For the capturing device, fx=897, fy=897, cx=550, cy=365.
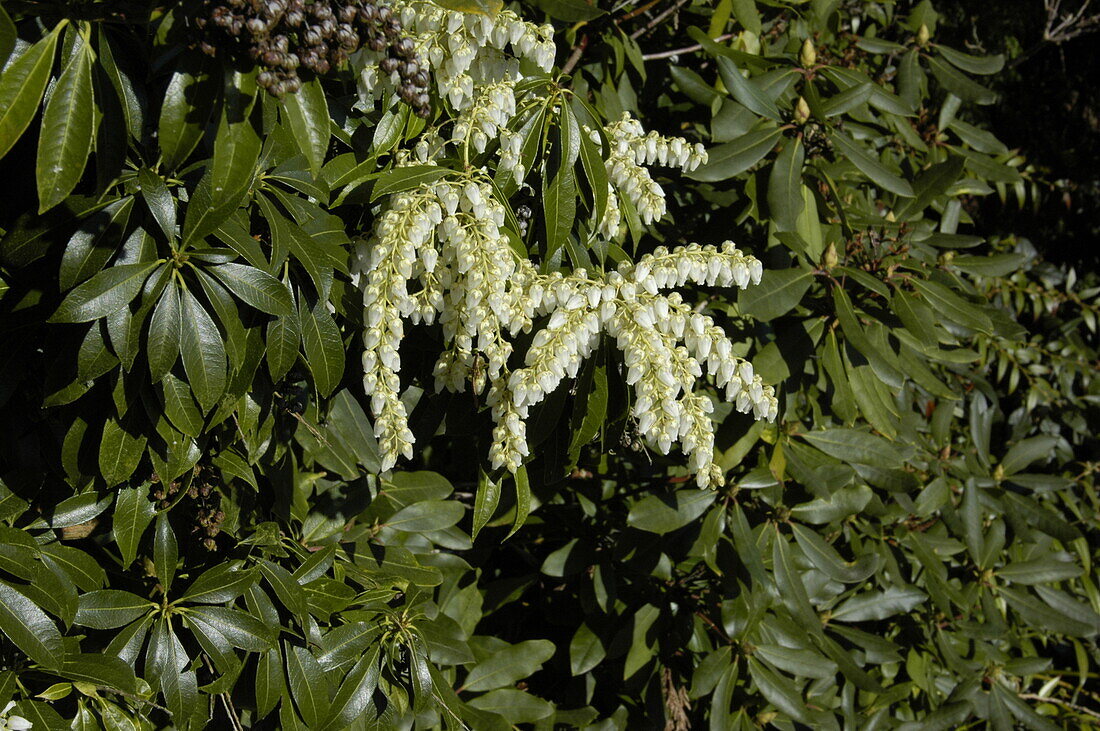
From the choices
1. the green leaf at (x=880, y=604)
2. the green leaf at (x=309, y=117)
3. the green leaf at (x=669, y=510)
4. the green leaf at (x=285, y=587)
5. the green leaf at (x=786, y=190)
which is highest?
the green leaf at (x=309, y=117)

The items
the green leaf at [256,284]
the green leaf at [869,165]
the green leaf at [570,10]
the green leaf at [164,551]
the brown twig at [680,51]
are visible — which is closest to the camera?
the green leaf at [256,284]

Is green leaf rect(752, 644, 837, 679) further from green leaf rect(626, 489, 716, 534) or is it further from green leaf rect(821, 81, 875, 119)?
green leaf rect(821, 81, 875, 119)

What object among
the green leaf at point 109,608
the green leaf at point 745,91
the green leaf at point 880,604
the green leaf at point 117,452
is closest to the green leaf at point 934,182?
the green leaf at point 745,91

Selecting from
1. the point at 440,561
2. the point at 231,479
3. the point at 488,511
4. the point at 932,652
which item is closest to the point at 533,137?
the point at 488,511

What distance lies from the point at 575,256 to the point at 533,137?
0.22 meters

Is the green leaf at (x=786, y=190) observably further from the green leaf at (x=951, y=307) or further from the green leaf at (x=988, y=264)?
the green leaf at (x=988, y=264)

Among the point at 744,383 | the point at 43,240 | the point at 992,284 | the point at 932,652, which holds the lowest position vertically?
the point at 932,652

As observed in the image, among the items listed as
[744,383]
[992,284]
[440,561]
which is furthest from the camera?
[992,284]

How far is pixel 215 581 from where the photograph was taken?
1566 millimetres

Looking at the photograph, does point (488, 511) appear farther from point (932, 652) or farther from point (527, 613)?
point (932, 652)

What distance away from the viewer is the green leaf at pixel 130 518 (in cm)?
152

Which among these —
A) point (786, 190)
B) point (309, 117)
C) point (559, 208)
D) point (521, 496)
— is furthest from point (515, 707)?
point (309, 117)

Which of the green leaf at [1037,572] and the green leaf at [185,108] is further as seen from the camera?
the green leaf at [1037,572]

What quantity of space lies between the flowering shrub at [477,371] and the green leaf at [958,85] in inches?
0.4
